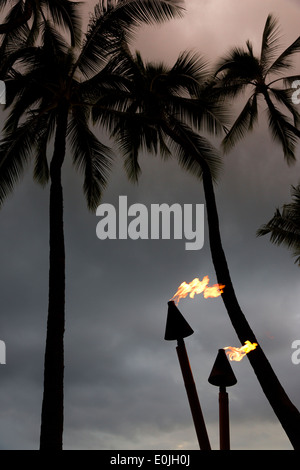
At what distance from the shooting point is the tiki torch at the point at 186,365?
3.28 metres

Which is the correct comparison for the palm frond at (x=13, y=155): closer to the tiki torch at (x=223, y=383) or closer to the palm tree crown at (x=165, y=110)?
the palm tree crown at (x=165, y=110)

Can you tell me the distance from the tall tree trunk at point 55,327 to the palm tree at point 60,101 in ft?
0.07

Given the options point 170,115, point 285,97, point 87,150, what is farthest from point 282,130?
point 87,150

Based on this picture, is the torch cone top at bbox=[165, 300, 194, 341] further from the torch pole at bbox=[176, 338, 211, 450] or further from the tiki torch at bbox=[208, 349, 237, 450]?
the tiki torch at bbox=[208, 349, 237, 450]

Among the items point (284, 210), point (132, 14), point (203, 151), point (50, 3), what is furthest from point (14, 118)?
point (284, 210)

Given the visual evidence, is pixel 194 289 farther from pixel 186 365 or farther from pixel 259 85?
pixel 259 85

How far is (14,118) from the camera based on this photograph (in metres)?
12.8

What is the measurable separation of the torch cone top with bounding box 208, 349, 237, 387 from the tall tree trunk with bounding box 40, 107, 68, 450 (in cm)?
462

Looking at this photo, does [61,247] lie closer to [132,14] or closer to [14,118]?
[14,118]

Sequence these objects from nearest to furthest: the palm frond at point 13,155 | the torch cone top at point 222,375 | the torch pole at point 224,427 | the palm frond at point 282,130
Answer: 1. the torch pole at point 224,427
2. the torch cone top at point 222,375
3. the palm frond at point 13,155
4. the palm frond at point 282,130

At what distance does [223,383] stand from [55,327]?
5.46m

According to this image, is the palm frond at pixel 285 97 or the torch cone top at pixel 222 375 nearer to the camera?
the torch cone top at pixel 222 375

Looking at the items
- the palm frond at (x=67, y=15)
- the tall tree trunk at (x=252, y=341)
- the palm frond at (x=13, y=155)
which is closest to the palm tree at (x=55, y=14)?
the palm frond at (x=67, y=15)
